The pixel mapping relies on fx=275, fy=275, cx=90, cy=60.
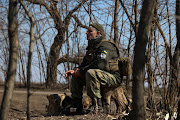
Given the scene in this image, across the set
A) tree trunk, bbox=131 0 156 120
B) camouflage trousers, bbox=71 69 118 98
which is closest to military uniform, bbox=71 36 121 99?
camouflage trousers, bbox=71 69 118 98

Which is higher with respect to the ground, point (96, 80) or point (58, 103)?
point (96, 80)

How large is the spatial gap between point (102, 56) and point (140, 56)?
6.14 feet

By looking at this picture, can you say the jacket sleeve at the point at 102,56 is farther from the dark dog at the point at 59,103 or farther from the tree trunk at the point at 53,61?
the tree trunk at the point at 53,61

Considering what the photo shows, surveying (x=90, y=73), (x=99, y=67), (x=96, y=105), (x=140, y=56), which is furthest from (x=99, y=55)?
(x=140, y=56)

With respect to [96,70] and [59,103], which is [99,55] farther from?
[59,103]

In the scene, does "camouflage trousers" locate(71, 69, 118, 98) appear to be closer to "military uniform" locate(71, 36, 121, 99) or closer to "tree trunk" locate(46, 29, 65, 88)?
"military uniform" locate(71, 36, 121, 99)

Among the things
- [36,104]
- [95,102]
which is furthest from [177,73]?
[36,104]

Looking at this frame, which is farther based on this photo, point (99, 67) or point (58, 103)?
point (58, 103)

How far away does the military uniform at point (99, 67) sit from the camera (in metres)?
4.04

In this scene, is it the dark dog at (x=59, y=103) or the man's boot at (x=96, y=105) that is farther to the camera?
the dark dog at (x=59, y=103)

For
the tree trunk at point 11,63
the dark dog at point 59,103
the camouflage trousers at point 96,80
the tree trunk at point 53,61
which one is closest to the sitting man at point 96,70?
the camouflage trousers at point 96,80

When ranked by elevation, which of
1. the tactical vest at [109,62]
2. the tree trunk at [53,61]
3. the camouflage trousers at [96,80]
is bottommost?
the camouflage trousers at [96,80]

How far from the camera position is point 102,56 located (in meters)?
4.04

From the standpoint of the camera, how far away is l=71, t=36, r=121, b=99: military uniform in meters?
4.04
